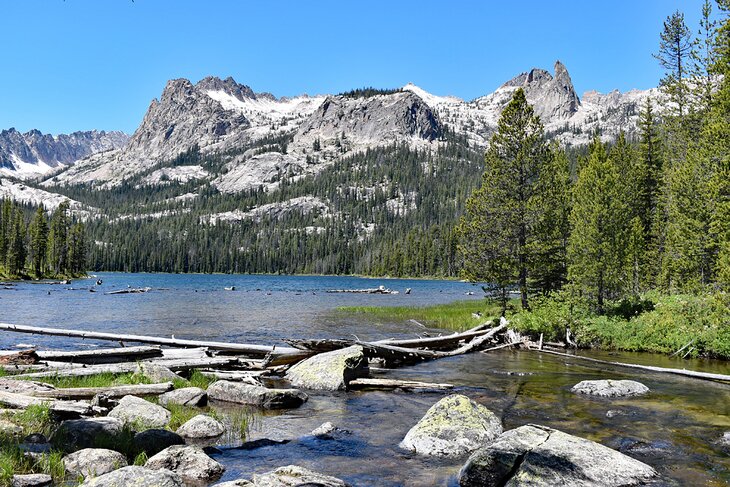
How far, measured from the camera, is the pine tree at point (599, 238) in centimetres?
3344

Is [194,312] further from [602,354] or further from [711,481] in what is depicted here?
[711,481]

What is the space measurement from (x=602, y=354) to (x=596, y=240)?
1074 centimetres

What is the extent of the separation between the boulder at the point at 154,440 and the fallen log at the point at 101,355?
369 inches

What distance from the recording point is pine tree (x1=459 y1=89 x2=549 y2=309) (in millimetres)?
34600

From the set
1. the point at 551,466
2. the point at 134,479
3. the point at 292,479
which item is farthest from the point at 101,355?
the point at 551,466

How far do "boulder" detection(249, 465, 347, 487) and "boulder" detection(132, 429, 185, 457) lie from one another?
3.23m

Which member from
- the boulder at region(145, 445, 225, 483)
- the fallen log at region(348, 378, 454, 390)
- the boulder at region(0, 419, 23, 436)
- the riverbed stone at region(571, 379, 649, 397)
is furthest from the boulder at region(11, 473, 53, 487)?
the riverbed stone at region(571, 379, 649, 397)

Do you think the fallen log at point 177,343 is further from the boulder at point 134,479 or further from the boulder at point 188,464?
the boulder at point 134,479

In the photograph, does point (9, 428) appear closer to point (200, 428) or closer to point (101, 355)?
point (200, 428)

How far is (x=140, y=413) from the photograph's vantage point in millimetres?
11086

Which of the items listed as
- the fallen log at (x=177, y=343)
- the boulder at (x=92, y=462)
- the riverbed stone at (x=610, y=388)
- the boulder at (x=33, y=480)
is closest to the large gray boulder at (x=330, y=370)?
the fallen log at (x=177, y=343)

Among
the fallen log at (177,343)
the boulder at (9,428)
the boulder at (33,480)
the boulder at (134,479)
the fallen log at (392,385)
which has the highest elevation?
the boulder at (134,479)

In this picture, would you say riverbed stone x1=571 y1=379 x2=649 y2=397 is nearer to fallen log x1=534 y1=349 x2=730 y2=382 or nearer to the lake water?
the lake water

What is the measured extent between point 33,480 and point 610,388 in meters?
16.1
